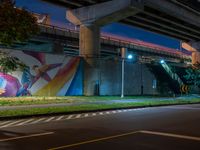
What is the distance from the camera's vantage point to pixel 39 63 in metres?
41.5

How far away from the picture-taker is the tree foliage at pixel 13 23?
701 inches

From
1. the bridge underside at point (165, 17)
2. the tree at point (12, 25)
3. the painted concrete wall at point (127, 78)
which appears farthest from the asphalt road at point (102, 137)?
the painted concrete wall at point (127, 78)

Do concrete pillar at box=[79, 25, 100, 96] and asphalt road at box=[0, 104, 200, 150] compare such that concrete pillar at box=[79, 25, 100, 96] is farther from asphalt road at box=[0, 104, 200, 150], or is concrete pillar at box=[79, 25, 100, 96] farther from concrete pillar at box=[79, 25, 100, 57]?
asphalt road at box=[0, 104, 200, 150]

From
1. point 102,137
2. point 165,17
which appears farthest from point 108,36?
point 102,137

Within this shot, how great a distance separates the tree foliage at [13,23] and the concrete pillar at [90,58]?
29.9 metres

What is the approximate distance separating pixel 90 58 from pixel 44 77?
8.41 metres

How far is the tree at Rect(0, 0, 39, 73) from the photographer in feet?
58.5

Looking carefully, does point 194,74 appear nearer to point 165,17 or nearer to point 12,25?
point 165,17

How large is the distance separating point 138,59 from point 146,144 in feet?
163

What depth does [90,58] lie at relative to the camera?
1917 inches

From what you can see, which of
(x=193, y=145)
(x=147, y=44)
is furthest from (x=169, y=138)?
(x=147, y=44)

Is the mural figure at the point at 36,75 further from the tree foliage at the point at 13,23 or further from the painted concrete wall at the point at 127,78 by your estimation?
the tree foliage at the point at 13,23

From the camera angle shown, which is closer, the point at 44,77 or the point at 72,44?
the point at 44,77

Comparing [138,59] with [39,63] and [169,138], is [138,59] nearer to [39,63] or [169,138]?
[39,63]
